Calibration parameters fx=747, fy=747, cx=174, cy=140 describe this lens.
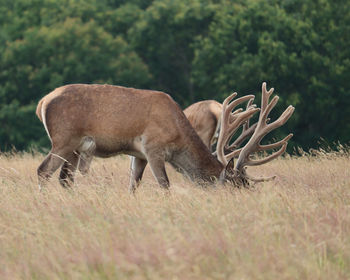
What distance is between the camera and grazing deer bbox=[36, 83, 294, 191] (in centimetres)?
797

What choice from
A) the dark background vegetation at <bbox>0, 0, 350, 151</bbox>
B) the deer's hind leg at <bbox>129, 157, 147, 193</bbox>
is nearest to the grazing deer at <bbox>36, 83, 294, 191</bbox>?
the deer's hind leg at <bbox>129, 157, 147, 193</bbox>

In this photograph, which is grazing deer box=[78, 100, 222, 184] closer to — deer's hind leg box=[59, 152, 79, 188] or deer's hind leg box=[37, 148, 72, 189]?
deer's hind leg box=[59, 152, 79, 188]

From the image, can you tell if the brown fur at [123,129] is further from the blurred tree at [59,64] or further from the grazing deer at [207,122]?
the blurred tree at [59,64]

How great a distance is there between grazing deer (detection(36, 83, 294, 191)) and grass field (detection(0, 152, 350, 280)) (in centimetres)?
172

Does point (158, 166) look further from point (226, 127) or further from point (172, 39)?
point (172, 39)

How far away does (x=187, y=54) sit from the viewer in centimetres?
3184

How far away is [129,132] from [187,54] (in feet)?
78.8

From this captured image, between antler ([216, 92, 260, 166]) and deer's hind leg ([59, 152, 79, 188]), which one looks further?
antler ([216, 92, 260, 166])

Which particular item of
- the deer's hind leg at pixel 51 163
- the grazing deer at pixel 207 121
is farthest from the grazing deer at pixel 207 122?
the deer's hind leg at pixel 51 163

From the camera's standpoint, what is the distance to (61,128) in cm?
792

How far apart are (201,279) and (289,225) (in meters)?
1.10

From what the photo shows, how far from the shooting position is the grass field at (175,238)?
3.98m

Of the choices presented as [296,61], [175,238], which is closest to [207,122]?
[175,238]

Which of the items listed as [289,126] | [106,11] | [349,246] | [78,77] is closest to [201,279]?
[349,246]
